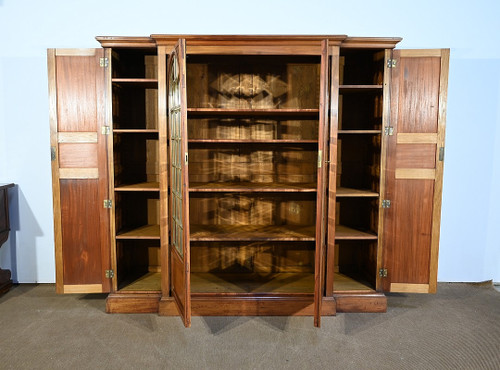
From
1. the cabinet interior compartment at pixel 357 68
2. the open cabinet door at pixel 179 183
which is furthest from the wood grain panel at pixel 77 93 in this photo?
the cabinet interior compartment at pixel 357 68

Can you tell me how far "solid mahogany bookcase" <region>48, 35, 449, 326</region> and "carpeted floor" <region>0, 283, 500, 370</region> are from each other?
0.17 metres

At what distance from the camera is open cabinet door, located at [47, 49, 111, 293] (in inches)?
110

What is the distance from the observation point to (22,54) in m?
3.31

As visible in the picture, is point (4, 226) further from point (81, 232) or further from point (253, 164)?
point (253, 164)

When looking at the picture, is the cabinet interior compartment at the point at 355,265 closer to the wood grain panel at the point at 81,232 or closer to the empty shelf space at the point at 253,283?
the empty shelf space at the point at 253,283

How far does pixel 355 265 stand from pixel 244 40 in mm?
2094


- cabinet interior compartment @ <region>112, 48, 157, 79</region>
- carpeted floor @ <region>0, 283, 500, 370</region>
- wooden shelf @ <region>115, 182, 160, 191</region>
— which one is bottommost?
carpeted floor @ <region>0, 283, 500, 370</region>

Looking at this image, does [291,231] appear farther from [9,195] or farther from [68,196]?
[9,195]

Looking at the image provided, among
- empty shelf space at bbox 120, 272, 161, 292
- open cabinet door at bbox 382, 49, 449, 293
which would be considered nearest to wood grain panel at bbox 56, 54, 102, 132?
empty shelf space at bbox 120, 272, 161, 292

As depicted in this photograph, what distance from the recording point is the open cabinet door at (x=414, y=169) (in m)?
2.83

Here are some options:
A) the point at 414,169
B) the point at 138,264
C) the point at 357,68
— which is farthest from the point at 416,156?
the point at 138,264

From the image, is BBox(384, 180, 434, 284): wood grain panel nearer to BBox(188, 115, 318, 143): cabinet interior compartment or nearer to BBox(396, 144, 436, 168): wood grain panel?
BBox(396, 144, 436, 168): wood grain panel

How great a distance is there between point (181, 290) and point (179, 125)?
1101 millimetres

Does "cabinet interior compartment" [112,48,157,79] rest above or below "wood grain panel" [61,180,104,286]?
above
